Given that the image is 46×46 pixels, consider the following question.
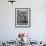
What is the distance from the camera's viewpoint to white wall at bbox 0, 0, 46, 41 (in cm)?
512

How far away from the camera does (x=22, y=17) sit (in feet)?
17.0

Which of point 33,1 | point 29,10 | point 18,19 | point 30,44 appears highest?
point 33,1

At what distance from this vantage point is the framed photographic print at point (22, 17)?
514cm

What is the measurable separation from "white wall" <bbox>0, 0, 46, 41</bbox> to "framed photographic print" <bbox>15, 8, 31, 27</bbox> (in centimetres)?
11

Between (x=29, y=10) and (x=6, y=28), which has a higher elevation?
(x=29, y=10)

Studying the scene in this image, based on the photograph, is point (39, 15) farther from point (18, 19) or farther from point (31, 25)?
point (18, 19)

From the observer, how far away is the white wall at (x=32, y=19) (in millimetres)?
5121

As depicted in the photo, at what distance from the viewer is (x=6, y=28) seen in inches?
204

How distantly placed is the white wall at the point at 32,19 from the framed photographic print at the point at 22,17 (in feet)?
0.37

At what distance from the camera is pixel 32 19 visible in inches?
202

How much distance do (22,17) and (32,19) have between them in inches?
15.4

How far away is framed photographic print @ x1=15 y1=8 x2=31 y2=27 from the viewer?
16.9 feet

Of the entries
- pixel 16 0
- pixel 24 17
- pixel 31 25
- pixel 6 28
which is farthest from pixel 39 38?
pixel 16 0

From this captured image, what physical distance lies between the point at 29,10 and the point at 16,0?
0.63 meters
